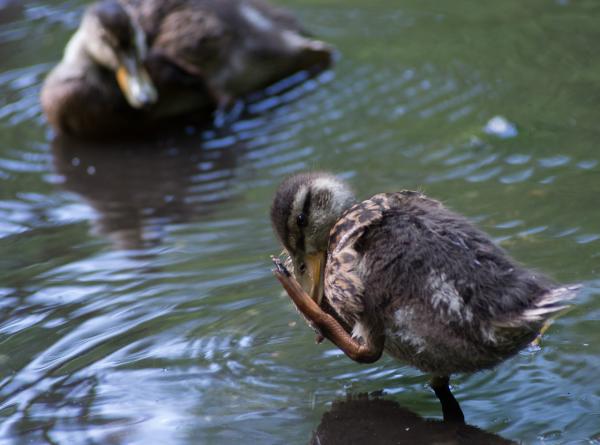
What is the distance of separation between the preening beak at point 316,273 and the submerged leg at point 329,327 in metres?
0.11

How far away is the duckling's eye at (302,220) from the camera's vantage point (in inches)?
163

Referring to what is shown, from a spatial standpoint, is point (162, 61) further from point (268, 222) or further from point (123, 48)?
point (268, 222)

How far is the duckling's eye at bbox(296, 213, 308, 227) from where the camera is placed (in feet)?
13.5

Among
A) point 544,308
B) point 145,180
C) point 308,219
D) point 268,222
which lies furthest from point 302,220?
point 145,180

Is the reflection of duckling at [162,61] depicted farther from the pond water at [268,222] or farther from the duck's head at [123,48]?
the pond water at [268,222]

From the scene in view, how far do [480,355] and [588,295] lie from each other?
98cm

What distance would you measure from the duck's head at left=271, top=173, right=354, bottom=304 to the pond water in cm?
32

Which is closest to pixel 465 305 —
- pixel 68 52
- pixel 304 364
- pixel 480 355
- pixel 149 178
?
pixel 480 355

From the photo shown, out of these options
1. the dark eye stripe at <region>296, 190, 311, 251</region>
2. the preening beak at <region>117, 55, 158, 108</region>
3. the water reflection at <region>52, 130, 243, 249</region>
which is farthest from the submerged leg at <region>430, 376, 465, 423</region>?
the preening beak at <region>117, 55, 158, 108</region>

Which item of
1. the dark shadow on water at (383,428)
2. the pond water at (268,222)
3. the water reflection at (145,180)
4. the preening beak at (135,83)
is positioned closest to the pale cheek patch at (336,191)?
the pond water at (268,222)

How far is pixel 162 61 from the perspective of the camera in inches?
296

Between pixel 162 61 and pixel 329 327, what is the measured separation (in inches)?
161

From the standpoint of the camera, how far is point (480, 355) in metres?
3.53

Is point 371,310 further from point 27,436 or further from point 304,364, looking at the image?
point 27,436
